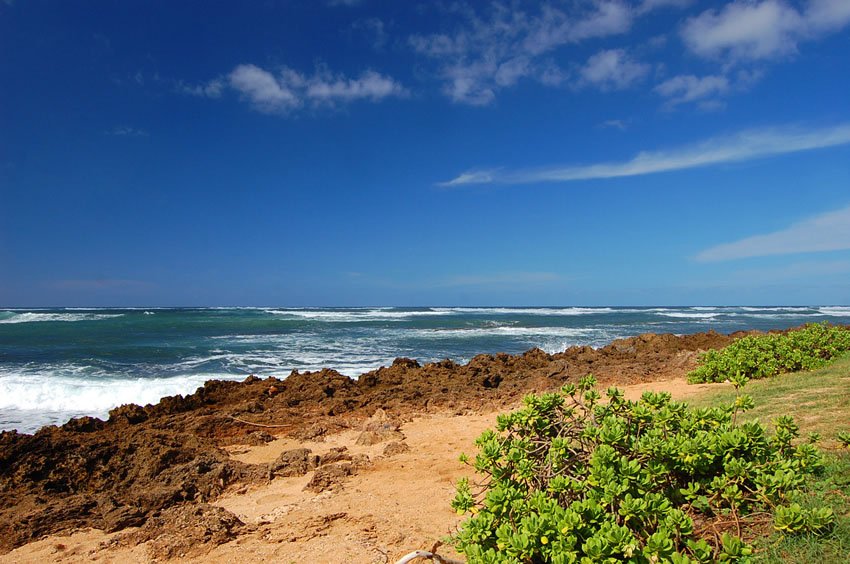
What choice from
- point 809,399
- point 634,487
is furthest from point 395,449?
point 809,399

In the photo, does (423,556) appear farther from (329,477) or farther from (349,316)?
(349,316)

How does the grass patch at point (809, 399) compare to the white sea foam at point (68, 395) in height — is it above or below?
above

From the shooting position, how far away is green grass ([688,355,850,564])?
7.59 ft

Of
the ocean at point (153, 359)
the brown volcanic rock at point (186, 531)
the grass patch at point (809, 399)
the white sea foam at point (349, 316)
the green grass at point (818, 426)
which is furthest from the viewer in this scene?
the white sea foam at point (349, 316)

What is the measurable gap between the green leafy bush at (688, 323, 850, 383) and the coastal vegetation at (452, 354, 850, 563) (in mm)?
6204

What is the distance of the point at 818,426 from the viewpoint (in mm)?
4438

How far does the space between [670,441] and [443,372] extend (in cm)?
888

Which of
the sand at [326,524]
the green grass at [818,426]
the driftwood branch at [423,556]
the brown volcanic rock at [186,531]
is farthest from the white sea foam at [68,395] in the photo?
the green grass at [818,426]

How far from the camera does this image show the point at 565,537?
92.4 inches

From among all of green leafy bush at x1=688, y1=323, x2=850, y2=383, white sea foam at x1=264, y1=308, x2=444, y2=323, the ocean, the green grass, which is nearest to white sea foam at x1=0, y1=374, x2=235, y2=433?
the ocean

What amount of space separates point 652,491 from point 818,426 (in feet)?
9.01

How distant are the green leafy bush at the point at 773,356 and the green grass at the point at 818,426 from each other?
16.0 inches

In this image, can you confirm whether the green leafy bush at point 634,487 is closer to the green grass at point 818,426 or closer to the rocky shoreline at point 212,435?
the green grass at point 818,426

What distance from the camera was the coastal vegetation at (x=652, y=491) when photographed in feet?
7.68
